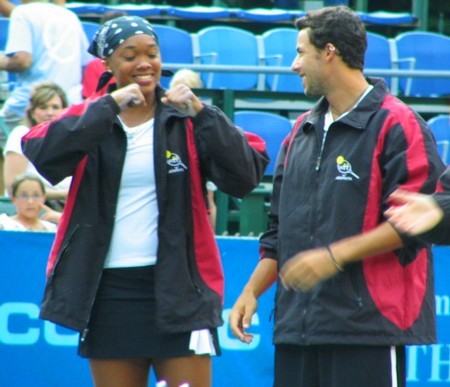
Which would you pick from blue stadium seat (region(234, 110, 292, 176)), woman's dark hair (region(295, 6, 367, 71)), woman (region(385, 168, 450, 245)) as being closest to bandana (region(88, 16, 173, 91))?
woman's dark hair (region(295, 6, 367, 71))

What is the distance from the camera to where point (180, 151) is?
12.8 feet

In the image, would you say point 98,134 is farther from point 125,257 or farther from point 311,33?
point 311,33

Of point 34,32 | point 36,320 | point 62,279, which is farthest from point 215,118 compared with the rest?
point 34,32

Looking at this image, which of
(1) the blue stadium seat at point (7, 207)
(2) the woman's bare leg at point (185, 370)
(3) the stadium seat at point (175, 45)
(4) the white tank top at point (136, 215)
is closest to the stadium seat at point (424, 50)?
(3) the stadium seat at point (175, 45)

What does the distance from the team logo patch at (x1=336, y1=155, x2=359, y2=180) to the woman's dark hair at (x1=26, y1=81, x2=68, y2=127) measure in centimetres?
334

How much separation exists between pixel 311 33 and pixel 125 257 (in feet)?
3.46

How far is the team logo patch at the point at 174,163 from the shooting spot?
3.86m

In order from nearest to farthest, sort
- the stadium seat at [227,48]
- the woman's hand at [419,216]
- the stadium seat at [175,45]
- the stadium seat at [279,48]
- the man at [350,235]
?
the woman's hand at [419,216] < the man at [350,235] < the stadium seat at [175,45] < the stadium seat at [227,48] < the stadium seat at [279,48]

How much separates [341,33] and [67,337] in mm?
2665

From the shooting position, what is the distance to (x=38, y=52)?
296 inches

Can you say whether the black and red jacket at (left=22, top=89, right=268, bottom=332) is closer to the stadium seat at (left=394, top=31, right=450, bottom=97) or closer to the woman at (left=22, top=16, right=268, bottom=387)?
the woman at (left=22, top=16, right=268, bottom=387)

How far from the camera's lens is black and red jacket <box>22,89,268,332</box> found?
3.78m

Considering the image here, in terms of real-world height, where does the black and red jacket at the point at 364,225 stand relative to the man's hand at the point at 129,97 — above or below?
below

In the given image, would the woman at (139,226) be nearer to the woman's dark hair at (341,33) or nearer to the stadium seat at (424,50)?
the woman's dark hair at (341,33)
